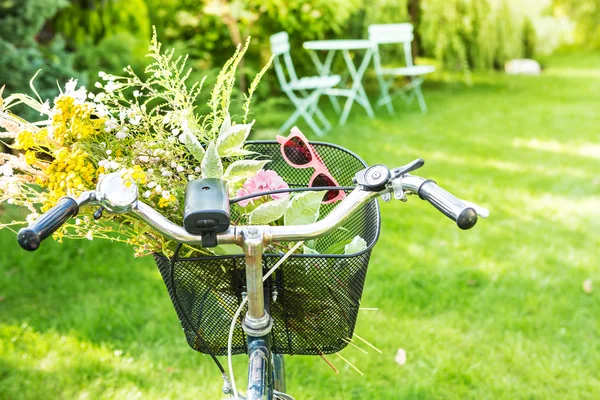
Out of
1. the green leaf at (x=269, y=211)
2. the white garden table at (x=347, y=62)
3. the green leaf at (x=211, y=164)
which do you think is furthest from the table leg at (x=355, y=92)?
the green leaf at (x=211, y=164)

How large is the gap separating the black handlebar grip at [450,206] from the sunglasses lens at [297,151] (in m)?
0.49

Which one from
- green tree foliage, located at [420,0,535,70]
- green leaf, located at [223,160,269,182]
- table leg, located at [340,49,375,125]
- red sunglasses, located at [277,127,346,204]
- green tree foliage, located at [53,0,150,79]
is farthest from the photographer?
green tree foliage, located at [420,0,535,70]

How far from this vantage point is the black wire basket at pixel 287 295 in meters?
1.27

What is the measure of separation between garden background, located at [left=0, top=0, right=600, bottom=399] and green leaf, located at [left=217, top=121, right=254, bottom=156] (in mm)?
1493

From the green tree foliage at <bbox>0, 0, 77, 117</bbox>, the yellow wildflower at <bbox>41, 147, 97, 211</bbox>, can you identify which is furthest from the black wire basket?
the green tree foliage at <bbox>0, 0, 77, 117</bbox>

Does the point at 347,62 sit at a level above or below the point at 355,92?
above

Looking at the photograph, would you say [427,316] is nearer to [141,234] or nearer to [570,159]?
[141,234]

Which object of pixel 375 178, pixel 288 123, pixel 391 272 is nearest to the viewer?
pixel 375 178

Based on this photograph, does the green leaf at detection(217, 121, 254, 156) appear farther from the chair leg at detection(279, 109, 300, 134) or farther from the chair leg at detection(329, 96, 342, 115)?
the chair leg at detection(329, 96, 342, 115)

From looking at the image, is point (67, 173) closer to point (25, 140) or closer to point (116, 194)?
point (25, 140)

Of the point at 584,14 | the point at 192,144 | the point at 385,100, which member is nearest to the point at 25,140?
the point at 192,144

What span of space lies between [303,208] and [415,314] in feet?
6.00

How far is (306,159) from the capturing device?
1.54m

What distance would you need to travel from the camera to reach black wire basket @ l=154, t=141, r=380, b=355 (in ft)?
4.17
